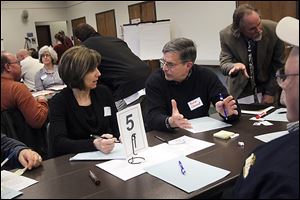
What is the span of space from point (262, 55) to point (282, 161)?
2.04 m

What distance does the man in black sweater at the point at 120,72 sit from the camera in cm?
288

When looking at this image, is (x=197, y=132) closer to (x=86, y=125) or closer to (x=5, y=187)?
(x=86, y=125)

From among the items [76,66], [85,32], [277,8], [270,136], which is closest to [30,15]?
[85,32]

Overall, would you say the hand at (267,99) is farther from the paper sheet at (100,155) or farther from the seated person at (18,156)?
the seated person at (18,156)

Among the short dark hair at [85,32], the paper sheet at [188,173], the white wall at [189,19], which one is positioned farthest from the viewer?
the white wall at [189,19]

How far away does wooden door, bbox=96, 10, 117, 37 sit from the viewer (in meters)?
8.39

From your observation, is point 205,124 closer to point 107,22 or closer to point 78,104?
point 78,104

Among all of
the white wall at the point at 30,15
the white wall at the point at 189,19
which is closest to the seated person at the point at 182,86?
the white wall at the point at 189,19

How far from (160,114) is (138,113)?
1.62 ft

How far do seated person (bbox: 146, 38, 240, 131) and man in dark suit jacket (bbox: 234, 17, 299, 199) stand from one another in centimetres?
91

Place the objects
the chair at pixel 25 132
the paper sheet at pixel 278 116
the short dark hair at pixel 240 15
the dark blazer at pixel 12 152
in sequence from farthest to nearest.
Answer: the short dark hair at pixel 240 15 < the chair at pixel 25 132 < the paper sheet at pixel 278 116 < the dark blazer at pixel 12 152

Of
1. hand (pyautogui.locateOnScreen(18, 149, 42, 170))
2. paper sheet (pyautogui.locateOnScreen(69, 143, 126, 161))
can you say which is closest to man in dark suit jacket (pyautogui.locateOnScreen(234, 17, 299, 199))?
paper sheet (pyautogui.locateOnScreen(69, 143, 126, 161))

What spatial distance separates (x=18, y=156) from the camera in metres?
1.42

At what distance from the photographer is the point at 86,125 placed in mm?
1874
